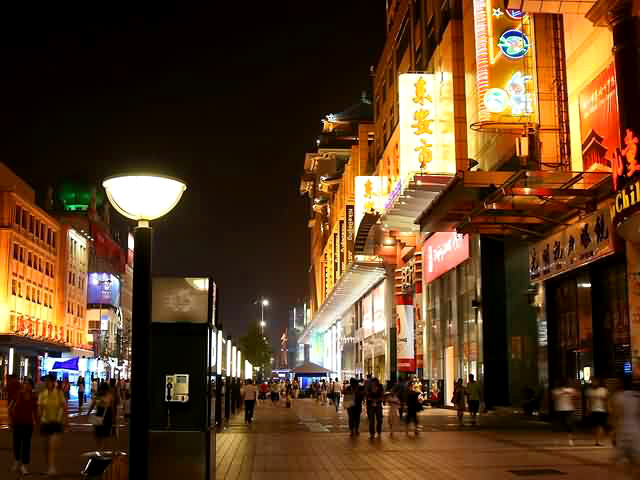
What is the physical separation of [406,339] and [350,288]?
2259 cm

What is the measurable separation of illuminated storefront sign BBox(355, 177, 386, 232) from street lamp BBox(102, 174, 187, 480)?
159 feet

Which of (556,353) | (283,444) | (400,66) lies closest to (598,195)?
(556,353)

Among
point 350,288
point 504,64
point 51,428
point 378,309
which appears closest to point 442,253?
point 504,64

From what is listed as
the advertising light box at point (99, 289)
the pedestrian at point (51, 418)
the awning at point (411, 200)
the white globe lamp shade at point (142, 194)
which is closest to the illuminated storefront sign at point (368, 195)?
the awning at point (411, 200)

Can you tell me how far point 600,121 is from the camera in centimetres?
2361

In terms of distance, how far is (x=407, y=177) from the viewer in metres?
36.1

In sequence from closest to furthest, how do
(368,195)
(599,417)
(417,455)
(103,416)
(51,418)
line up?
(51,418), (417,455), (103,416), (599,417), (368,195)

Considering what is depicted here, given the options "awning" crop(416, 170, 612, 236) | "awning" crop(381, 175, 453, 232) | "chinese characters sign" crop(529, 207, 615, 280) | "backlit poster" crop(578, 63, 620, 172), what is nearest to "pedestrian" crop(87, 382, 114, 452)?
"awning" crop(416, 170, 612, 236)

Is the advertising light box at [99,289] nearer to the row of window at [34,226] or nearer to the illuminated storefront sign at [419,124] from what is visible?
the row of window at [34,226]

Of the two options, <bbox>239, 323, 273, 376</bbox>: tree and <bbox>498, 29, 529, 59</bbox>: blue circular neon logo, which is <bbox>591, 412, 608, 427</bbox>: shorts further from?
<bbox>239, 323, 273, 376</bbox>: tree

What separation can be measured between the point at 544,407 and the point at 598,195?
8957 mm

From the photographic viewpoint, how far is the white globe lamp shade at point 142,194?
8922 mm

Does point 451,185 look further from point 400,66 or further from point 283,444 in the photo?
point 400,66

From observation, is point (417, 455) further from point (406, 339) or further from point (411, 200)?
point (406, 339)
